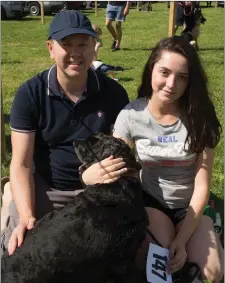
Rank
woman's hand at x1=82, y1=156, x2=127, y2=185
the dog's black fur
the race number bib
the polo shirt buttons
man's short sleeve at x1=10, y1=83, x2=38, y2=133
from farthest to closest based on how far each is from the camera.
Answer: the polo shirt buttons < man's short sleeve at x1=10, y1=83, x2=38, y2=133 < the race number bib < woman's hand at x1=82, y1=156, x2=127, y2=185 < the dog's black fur

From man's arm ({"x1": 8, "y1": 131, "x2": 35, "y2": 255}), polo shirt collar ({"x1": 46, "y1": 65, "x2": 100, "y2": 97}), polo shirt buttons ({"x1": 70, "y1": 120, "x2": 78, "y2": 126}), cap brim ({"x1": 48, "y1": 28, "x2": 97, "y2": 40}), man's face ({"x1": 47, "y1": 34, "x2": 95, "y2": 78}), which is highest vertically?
cap brim ({"x1": 48, "y1": 28, "x2": 97, "y2": 40})

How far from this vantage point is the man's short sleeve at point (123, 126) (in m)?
3.54

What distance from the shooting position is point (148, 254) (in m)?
3.32

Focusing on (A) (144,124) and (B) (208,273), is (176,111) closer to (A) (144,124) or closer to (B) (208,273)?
(A) (144,124)

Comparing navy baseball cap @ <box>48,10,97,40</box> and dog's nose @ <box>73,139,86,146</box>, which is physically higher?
navy baseball cap @ <box>48,10,97,40</box>

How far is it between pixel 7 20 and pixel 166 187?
24647mm

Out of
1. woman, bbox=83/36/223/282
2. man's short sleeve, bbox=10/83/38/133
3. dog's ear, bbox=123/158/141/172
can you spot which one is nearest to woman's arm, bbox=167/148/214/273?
woman, bbox=83/36/223/282

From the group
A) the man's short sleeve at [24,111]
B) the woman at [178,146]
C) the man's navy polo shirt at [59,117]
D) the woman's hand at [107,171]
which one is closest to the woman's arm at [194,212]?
the woman at [178,146]

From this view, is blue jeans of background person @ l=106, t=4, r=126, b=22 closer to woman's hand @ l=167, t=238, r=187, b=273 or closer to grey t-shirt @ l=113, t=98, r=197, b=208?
grey t-shirt @ l=113, t=98, r=197, b=208

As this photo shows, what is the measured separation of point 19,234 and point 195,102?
1625 mm

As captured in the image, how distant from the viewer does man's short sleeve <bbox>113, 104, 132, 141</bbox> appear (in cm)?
354

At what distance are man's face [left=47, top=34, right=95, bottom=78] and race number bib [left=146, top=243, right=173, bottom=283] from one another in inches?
56.7

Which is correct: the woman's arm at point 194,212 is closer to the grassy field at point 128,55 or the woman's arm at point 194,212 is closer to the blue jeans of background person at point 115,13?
the grassy field at point 128,55

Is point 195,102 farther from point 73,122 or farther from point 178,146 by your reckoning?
point 73,122
